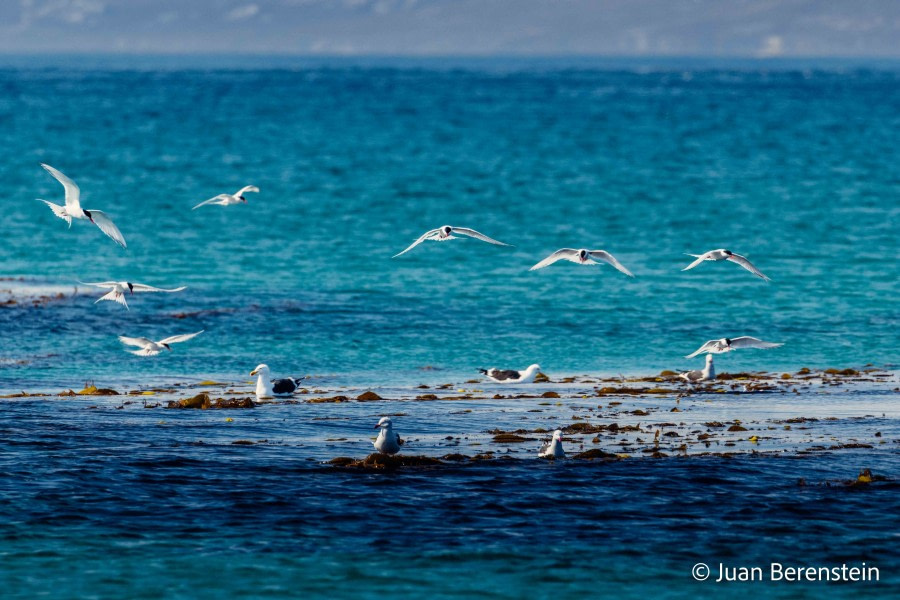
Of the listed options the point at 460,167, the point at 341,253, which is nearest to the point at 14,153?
the point at 460,167

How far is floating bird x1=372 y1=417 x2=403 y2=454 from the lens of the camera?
788 inches

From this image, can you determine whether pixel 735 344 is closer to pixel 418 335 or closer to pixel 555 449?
pixel 555 449

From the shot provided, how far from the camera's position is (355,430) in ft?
74.8

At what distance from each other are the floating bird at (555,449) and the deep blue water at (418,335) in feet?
0.97

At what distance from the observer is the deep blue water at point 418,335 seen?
17.2 meters

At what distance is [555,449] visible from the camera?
2061 cm

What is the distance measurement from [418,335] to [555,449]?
593 inches

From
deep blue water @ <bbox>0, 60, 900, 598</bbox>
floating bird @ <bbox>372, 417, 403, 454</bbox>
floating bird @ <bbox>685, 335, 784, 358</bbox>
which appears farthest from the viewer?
floating bird @ <bbox>685, 335, 784, 358</bbox>

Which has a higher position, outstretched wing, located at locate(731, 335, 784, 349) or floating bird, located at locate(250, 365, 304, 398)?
outstretched wing, located at locate(731, 335, 784, 349)

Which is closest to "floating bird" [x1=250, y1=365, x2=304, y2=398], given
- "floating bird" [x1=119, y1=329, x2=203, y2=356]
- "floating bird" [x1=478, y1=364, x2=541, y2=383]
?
"floating bird" [x1=119, y1=329, x2=203, y2=356]

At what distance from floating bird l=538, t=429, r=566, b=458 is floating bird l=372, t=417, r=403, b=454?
2345 mm

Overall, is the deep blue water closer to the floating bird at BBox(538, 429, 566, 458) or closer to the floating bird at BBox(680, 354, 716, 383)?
the floating bird at BBox(538, 429, 566, 458)

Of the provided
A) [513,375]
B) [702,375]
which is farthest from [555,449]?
[702,375]

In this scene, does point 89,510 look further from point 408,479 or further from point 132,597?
point 408,479
